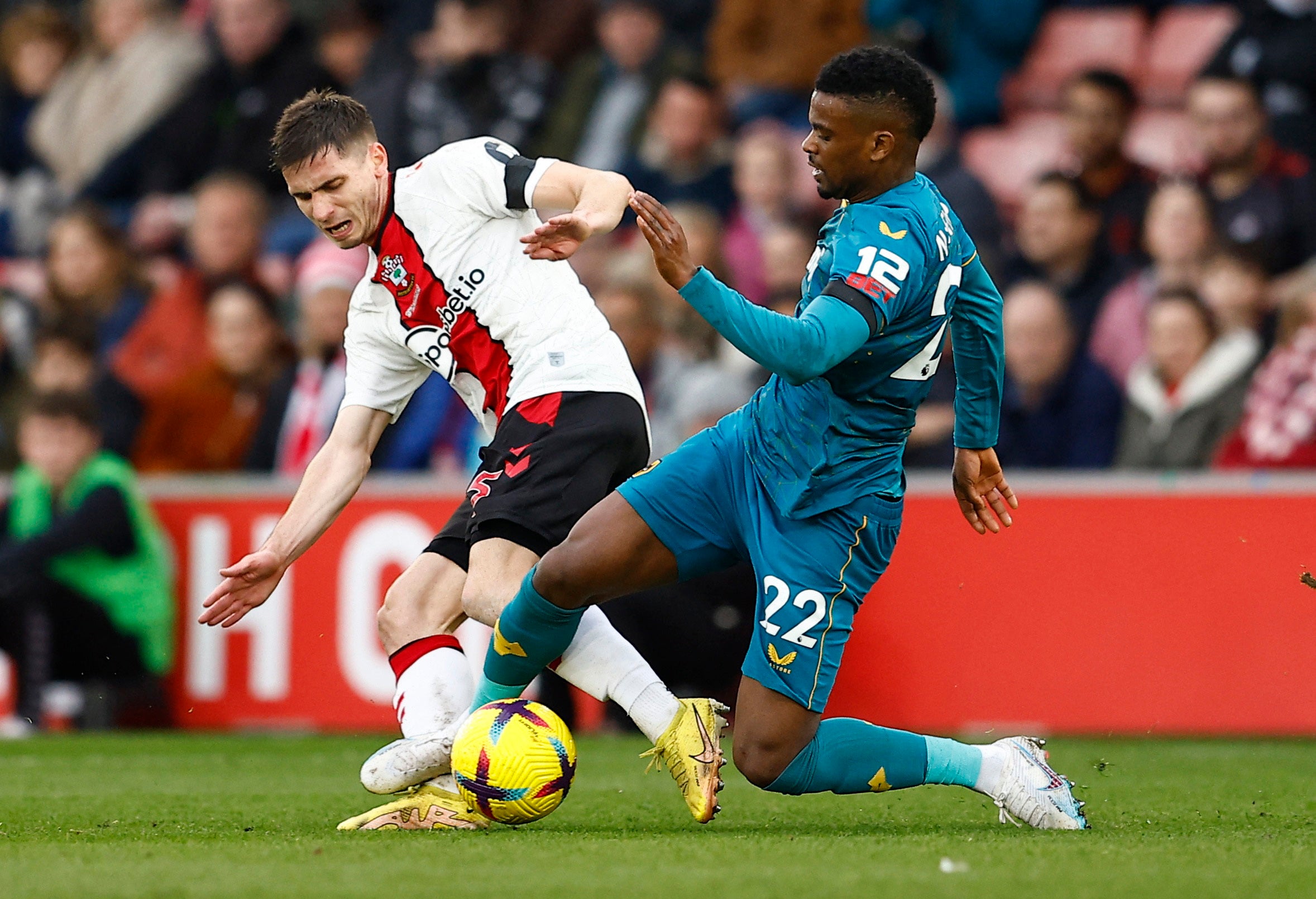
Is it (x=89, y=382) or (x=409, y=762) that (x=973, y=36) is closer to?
(x=89, y=382)

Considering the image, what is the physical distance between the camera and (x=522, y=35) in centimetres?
1220

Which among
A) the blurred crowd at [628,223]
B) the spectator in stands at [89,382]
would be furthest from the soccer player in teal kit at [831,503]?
the spectator in stands at [89,382]

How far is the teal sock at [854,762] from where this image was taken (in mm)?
4875

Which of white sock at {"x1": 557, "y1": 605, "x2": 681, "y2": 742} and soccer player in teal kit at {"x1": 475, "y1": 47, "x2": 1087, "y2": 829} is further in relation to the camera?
white sock at {"x1": 557, "y1": 605, "x2": 681, "y2": 742}

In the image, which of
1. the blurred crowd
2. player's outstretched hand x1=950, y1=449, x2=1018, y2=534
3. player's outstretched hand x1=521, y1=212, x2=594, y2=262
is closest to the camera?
player's outstretched hand x1=521, y1=212, x2=594, y2=262

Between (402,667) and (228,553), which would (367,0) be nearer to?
(228,553)

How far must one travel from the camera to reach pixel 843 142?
4707 mm

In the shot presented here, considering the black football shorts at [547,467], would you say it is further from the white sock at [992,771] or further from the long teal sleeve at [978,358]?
the white sock at [992,771]

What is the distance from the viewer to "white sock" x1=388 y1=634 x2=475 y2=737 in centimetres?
521

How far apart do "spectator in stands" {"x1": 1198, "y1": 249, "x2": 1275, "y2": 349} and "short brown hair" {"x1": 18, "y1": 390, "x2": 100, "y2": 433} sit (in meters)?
5.65

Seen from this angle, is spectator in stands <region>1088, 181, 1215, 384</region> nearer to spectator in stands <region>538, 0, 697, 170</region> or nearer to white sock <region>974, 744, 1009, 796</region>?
spectator in stands <region>538, 0, 697, 170</region>

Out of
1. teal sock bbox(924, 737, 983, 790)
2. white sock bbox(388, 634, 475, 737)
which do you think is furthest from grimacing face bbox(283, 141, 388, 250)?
teal sock bbox(924, 737, 983, 790)

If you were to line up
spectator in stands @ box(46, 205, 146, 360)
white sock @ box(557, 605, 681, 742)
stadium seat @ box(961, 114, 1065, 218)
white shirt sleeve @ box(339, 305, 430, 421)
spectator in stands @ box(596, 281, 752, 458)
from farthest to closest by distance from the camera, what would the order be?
spectator in stands @ box(46, 205, 146, 360)
stadium seat @ box(961, 114, 1065, 218)
spectator in stands @ box(596, 281, 752, 458)
white shirt sleeve @ box(339, 305, 430, 421)
white sock @ box(557, 605, 681, 742)

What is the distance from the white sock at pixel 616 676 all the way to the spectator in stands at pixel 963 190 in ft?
16.8
